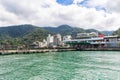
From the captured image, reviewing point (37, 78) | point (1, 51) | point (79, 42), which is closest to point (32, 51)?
point (1, 51)

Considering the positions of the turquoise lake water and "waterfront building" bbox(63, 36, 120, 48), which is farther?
"waterfront building" bbox(63, 36, 120, 48)

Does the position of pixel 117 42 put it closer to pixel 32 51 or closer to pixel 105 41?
pixel 105 41

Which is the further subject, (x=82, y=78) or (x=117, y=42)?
(x=117, y=42)

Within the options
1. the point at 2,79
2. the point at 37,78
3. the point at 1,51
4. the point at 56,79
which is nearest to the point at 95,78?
the point at 56,79

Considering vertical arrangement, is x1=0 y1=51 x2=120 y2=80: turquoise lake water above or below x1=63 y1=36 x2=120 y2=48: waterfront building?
below

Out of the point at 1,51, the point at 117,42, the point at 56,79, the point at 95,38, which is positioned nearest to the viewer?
the point at 56,79

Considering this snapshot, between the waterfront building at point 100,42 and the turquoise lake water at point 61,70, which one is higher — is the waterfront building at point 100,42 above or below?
above

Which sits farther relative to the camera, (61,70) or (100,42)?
(100,42)

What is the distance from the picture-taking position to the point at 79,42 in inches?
5822

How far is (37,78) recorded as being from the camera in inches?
987

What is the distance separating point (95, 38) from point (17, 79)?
12084 cm

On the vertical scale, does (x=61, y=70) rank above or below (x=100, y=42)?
below

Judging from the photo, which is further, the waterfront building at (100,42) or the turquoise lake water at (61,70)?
the waterfront building at (100,42)

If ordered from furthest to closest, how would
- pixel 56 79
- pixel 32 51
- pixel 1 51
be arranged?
pixel 32 51
pixel 1 51
pixel 56 79
